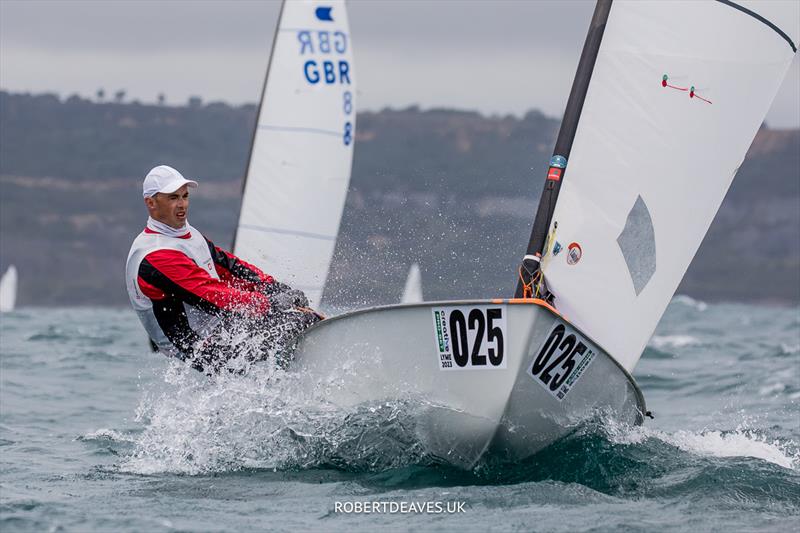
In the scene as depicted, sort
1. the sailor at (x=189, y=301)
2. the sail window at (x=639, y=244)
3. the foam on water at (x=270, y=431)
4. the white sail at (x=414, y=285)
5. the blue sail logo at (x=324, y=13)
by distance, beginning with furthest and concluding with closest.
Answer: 1. the white sail at (x=414, y=285)
2. the blue sail logo at (x=324, y=13)
3. the sail window at (x=639, y=244)
4. the sailor at (x=189, y=301)
5. the foam on water at (x=270, y=431)

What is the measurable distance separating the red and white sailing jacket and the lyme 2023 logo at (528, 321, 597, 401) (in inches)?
55.2

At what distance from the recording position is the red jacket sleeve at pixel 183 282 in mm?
5188

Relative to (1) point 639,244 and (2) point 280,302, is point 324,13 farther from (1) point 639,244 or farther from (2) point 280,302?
(1) point 639,244

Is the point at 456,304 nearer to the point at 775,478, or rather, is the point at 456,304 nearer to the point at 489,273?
the point at 775,478

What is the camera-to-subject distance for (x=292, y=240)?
11.6 metres

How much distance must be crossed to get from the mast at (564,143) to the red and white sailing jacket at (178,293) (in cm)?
130

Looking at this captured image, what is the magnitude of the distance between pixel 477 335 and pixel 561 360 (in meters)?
0.38

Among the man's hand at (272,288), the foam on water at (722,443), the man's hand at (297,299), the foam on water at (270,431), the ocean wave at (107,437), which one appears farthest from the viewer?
the ocean wave at (107,437)

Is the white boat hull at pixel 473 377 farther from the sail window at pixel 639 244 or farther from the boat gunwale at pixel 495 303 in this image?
the sail window at pixel 639 244

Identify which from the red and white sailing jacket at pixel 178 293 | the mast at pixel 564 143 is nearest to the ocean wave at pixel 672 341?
the mast at pixel 564 143

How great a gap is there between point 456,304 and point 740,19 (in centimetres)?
214

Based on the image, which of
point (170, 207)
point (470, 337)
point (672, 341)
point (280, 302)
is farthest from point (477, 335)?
point (672, 341)

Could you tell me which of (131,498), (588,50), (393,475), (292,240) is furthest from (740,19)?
(292,240)

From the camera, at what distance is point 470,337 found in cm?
472
